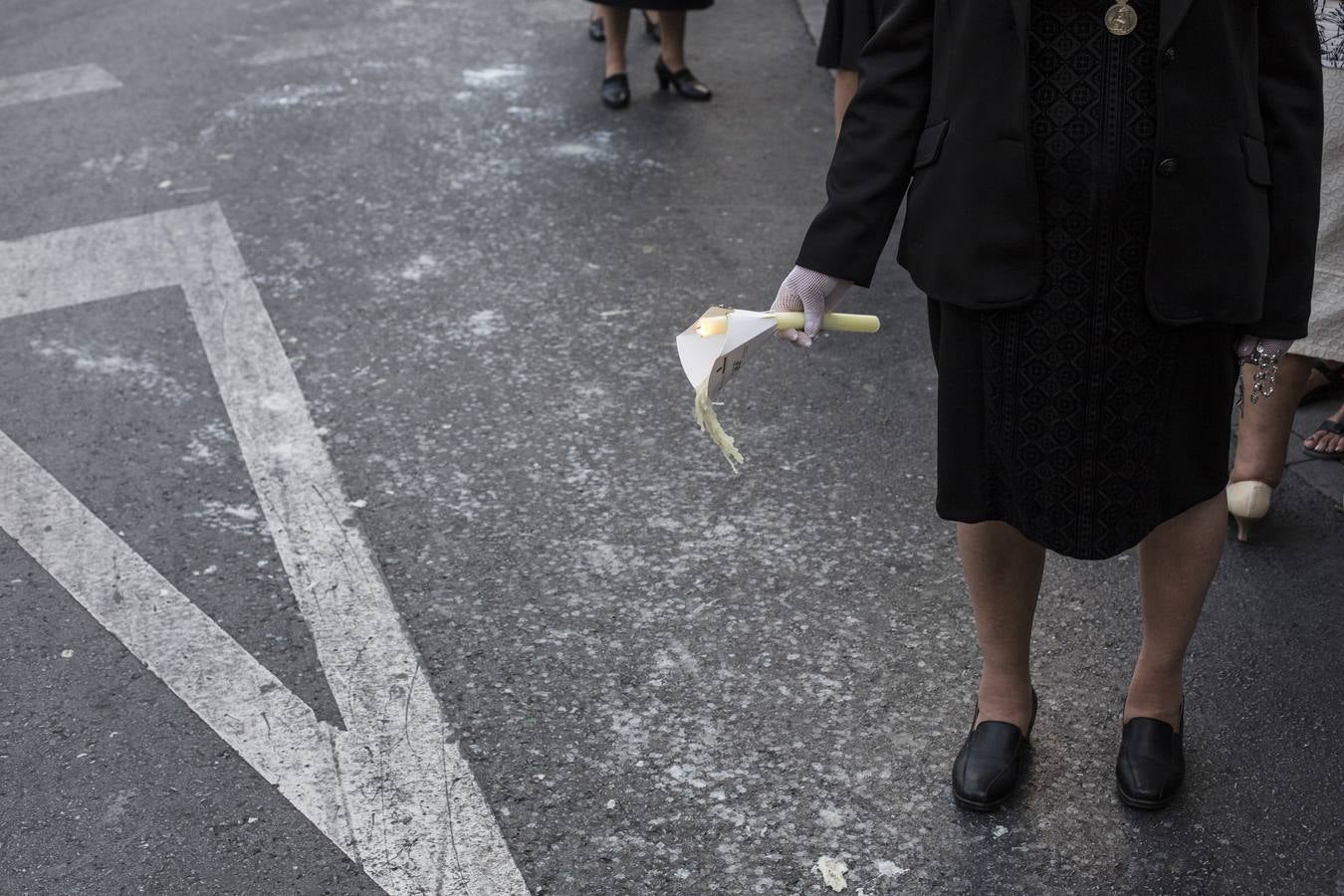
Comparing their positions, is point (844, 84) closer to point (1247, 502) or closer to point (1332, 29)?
point (1332, 29)

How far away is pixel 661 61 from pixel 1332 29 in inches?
168

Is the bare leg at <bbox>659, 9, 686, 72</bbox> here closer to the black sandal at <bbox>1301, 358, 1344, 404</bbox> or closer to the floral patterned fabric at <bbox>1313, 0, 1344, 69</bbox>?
the black sandal at <bbox>1301, 358, 1344, 404</bbox>

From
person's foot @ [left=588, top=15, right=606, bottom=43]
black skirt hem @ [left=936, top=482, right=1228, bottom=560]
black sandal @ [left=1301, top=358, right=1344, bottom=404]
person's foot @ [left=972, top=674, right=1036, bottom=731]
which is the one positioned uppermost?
black skirt hem @ [left=936, top=482, right=1228, bottom=560]

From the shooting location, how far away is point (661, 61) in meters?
6.84

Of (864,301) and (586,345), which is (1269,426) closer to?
(864,301)

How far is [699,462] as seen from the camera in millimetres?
3748

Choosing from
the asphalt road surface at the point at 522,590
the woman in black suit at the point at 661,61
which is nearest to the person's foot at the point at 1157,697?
the asphalt road surface at the point at 522,590

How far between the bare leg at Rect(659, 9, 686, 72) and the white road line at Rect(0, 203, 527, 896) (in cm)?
286

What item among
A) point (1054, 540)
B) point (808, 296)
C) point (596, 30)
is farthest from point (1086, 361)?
point (596, 30)

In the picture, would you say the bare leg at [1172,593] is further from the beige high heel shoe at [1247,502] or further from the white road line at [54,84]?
the white road line at [54,84]

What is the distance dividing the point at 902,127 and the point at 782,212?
321cm

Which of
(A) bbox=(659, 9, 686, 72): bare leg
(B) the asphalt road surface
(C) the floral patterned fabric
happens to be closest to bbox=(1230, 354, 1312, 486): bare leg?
(B) the asphalt road surface

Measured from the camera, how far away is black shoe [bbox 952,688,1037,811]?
2.53 m

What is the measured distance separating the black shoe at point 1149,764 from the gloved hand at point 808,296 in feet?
3.14
